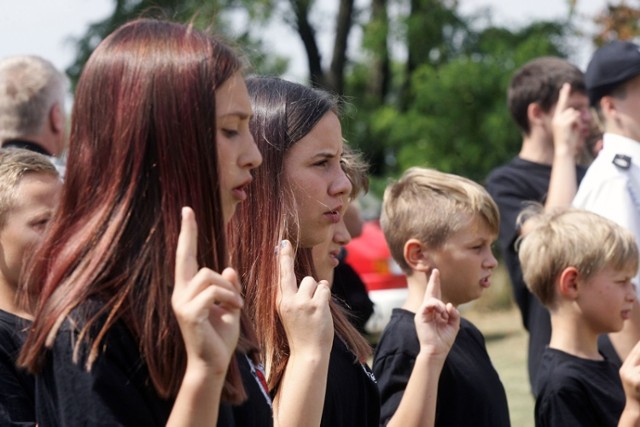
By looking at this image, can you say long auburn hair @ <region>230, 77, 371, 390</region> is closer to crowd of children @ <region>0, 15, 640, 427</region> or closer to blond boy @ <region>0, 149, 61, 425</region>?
crowd of children @ <region>0, 15, 640, 427</region>

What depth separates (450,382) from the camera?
11.6 feet

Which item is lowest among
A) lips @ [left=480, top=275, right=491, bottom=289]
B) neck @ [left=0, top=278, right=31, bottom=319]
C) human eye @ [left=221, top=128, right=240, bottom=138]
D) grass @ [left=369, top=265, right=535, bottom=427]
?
grass @ [left=369, top=265, right=535, bottom=427]

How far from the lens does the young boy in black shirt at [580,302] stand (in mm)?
3846

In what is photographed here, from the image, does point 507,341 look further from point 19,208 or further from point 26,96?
point 19,208

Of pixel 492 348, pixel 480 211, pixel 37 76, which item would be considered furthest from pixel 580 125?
pixel 492 348

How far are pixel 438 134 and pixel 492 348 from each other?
4.01m

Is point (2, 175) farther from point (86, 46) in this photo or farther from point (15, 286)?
point (86, 46)

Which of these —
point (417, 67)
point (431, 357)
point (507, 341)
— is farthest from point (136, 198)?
point (417, 67)

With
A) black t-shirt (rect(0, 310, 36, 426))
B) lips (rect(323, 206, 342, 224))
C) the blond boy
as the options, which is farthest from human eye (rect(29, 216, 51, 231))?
lips (rect(323, 206, 342, 224))

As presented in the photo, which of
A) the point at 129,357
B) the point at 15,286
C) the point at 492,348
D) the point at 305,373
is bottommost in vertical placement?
the point at 492,348

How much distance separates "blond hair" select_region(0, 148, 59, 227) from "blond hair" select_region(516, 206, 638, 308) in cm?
189

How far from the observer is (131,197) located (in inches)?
79.5

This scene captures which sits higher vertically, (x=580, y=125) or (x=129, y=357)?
(x=129, y=357)

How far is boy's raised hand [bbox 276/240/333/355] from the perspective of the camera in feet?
8.24
